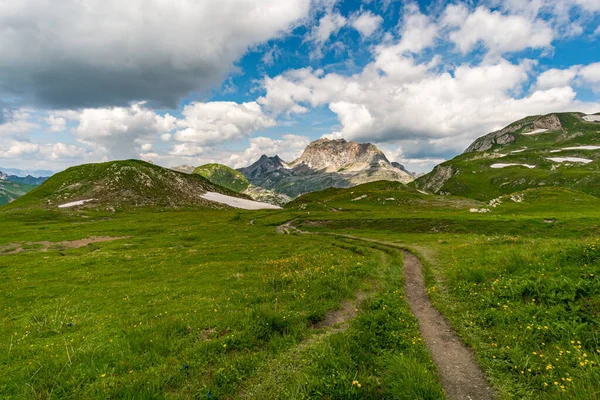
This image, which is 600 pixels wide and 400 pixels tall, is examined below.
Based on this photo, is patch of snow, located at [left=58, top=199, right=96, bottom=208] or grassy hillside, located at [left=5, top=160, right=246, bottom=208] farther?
grassy hillside, located at [left=5, top=160, right=246, bottom=208]

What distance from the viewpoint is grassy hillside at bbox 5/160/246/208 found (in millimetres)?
143363

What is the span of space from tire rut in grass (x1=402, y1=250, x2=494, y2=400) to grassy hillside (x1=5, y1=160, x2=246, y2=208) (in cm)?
16198

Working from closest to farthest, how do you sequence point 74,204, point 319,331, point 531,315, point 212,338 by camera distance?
point 531,315, point 212,338, point 319,331, point 74,204

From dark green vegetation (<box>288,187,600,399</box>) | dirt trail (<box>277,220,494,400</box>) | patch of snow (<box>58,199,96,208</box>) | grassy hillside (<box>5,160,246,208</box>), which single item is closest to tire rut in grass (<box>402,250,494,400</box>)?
dirt trail (<box>277,220,494,400</box>)

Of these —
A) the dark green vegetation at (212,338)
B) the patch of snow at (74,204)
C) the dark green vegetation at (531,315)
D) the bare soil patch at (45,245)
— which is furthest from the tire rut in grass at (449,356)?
the patch of snow at (74,204)

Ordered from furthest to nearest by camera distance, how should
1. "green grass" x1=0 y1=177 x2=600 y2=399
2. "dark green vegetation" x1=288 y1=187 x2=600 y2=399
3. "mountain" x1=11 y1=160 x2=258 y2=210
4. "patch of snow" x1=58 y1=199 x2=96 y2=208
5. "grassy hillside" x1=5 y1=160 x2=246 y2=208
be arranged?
1. "grassy hillside" x1=5 y1=160 x2=246 y2=208
2. "mountain" x1=11 y1=160 x2=258 y2=210
3. "patch of snow" x1=58 y1=199 x2=96 y2=208
4. "green grass" x1=0 y1=177 x2=600 y2=399
5. "dark green vegetation" x1=288 y1=187 x2=600 y2=399

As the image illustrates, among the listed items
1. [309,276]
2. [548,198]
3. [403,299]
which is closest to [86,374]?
[309,276]

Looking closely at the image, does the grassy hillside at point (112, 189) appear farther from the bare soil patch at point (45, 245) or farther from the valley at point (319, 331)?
the valley at point (319, 331)

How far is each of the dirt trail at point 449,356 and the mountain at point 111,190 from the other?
15715 centimetres

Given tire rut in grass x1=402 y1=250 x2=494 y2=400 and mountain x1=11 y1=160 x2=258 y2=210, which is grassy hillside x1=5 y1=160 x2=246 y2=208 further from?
tire rut in grass x1=402 y1=250 x2=494 y2=400

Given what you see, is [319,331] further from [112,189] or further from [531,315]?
[112,189]

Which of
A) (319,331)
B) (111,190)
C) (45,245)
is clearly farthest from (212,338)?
(111,190)

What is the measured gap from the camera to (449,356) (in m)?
9.99

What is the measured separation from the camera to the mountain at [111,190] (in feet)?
463
